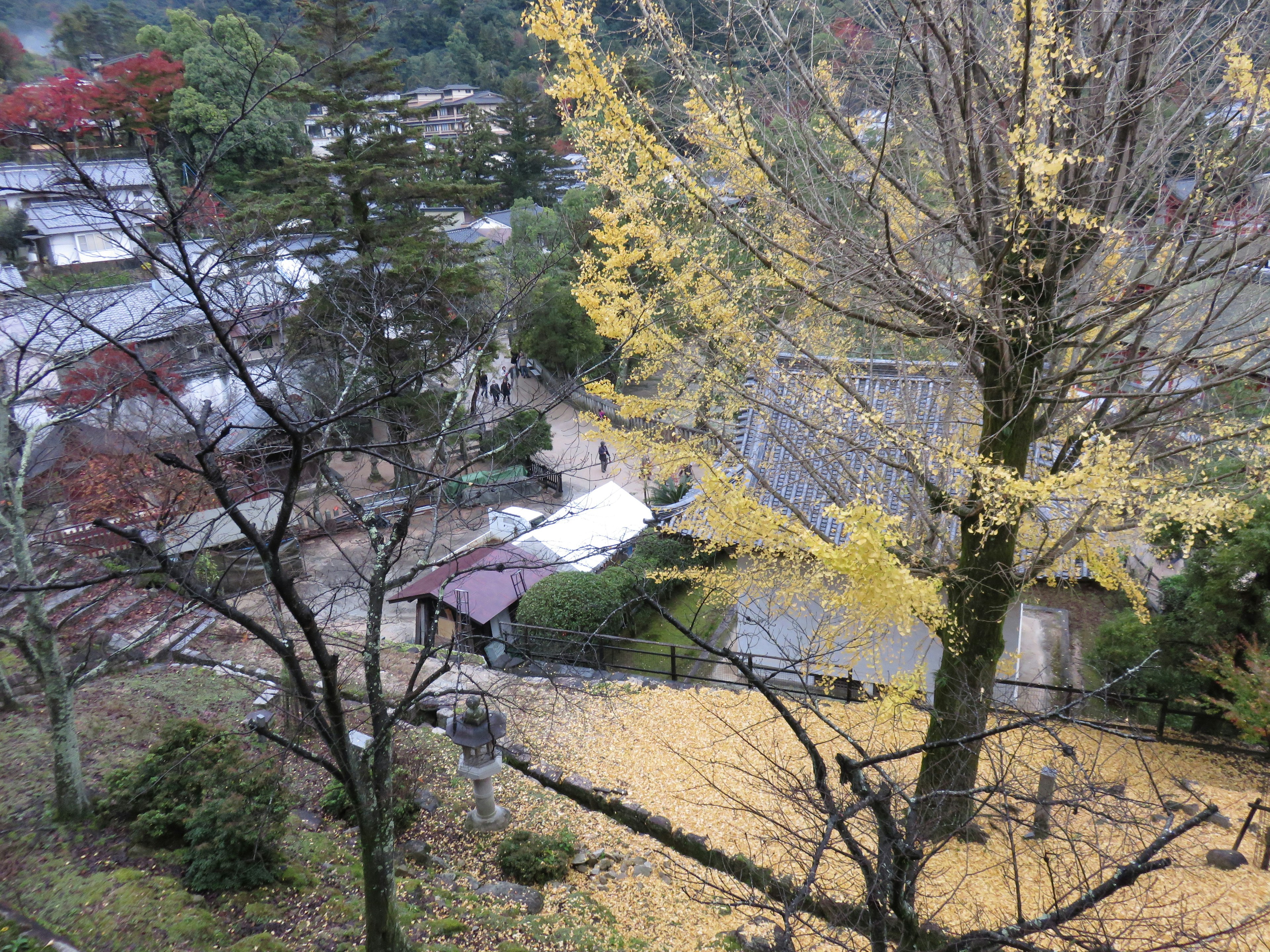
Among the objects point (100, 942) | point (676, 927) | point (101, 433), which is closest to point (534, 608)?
point (676, 927)

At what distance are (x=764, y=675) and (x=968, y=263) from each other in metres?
6.90

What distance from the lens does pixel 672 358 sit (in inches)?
370

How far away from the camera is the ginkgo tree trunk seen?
4855 mm

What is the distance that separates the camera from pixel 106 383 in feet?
30.4

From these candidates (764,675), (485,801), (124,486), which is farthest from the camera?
(764,675)

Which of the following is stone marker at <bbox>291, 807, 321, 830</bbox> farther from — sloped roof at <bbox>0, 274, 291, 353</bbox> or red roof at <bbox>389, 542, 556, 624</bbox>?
sloped roof at <bbox>0, 274, 291, 353</bbox>

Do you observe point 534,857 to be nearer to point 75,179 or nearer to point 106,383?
point 75,179

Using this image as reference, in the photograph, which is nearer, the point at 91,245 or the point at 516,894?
the point at 516,894

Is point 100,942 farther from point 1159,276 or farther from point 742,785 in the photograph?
point 1159,276

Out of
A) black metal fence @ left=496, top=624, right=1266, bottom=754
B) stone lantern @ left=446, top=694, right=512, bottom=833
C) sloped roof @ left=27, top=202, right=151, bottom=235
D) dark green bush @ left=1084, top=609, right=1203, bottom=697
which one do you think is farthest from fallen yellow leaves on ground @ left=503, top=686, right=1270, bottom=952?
sloped roof @ left=27, top=202, right=151, bottom=235

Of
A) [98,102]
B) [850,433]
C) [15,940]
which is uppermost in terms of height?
[98,102]

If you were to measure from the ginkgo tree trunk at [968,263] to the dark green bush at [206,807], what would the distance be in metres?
4.68

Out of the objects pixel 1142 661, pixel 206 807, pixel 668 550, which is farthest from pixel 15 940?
pixel 668 550

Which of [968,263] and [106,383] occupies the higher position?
[968,263]
